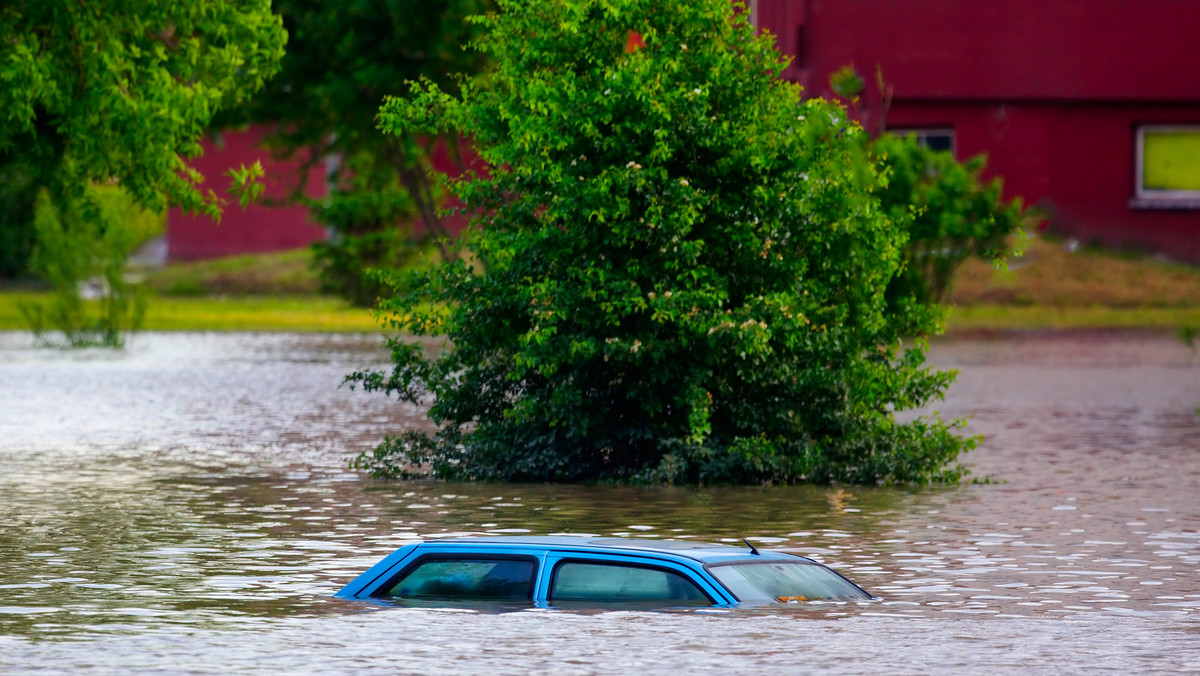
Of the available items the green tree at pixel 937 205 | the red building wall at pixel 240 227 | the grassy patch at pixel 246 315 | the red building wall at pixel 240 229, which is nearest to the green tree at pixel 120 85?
the green tree at pixel 937 205

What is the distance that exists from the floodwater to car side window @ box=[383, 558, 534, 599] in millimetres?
114

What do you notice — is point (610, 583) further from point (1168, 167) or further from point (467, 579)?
point (1168, 167)

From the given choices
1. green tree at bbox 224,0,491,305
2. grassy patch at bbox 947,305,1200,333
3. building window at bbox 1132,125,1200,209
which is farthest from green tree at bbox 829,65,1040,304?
green tree at bbox 224,0,491,305

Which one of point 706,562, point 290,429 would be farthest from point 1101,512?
point 290,429

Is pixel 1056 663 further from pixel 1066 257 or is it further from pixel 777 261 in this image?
pixel 1066 257

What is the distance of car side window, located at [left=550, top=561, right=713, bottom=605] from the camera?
1084 centimetres

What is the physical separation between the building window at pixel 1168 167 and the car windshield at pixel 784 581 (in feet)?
116

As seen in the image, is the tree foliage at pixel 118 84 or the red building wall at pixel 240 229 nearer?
the tree foliage at pixel 118 84

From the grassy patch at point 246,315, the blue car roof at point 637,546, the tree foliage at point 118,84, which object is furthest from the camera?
the grassy patch at point 246,315

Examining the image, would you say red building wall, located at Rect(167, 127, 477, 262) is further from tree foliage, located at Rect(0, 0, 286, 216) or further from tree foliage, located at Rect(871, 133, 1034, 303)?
tree foliage, located at Rect(0, 0, 286, 216)

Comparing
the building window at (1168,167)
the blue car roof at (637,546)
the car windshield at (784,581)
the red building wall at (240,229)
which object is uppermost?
the building window at (1168,167)

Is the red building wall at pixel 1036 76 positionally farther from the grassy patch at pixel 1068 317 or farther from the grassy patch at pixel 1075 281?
the grassy patch at pixel 1068 317

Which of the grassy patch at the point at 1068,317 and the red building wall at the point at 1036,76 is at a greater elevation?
the red building wall at the point at 1036,76

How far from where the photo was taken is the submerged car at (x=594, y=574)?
35.5ft
